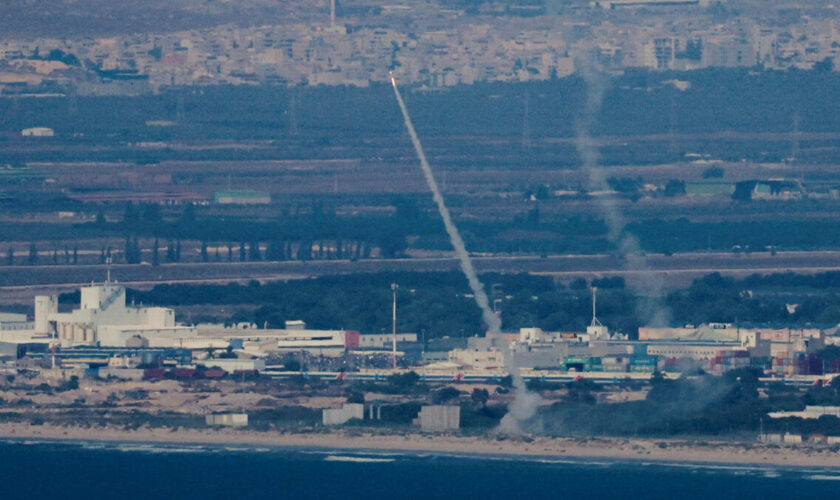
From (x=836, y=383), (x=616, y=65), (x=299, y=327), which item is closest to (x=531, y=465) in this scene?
(x=836, y=383)

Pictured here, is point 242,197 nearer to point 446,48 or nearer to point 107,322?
point 107,322

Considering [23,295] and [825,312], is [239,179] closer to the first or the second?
[23,295]

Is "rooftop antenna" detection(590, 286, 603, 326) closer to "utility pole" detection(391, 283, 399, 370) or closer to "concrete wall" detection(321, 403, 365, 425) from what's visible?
"utility pole" detection(391, 283, 399, 370)

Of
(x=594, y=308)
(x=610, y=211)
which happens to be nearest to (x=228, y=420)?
(x=594, y=308)

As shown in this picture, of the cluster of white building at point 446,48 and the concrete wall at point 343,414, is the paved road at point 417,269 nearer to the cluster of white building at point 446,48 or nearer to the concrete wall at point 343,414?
the concrete wall at point 343,414

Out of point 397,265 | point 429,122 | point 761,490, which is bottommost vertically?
point 761,490

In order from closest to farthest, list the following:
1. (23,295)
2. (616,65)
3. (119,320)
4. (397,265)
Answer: (119,320), (23,295), (397,265), (616,65)

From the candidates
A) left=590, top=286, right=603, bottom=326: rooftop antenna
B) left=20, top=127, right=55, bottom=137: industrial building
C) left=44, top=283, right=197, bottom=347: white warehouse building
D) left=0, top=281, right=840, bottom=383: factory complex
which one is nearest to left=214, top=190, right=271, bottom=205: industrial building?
left=20, top=127, right=55, bottom=137: industrial building
